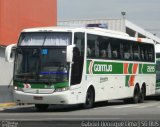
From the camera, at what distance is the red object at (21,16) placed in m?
36.2

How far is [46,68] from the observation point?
63.3 feet

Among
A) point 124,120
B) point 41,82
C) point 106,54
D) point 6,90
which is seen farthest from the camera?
point 6,90

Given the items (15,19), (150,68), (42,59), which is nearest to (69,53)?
(42,59)

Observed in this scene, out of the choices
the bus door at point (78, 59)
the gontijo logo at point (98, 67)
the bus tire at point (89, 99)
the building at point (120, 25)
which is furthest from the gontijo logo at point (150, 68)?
the building at point (120, 25)

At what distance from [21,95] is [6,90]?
11237 millimetres

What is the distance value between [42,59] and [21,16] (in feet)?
64.5

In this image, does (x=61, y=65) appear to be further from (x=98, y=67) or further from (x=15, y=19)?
(x=15, y=19)

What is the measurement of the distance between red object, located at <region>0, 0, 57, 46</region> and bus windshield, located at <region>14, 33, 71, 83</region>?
1649cm

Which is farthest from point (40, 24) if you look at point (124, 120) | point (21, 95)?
point (124, 120)

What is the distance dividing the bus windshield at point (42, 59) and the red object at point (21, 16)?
16.5 meters

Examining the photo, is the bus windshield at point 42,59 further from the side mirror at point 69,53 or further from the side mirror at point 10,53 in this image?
the side mirror at point 69,53

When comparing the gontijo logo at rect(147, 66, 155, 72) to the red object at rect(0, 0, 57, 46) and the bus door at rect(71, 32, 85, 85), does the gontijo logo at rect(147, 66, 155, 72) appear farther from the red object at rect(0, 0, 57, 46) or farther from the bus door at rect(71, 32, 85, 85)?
the red object at rect(0, 0, 57, 46)

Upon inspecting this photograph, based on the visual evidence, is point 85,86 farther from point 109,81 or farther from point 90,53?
point 109,81

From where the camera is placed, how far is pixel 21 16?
3847cm
